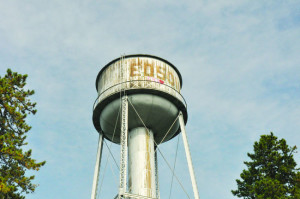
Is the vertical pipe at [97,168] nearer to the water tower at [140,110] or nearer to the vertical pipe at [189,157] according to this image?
the water tower at [140,110]

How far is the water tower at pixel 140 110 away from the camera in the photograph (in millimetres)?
21516

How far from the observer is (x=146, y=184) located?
824 inches

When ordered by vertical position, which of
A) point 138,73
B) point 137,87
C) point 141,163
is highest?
point 138,73

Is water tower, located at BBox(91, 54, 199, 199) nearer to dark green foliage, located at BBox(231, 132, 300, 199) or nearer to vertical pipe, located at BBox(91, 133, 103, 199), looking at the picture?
vertical pipe, located at BBox(91, 133, 103, 199)

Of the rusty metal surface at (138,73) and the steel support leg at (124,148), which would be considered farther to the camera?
the rusty metal surface at (138,73)

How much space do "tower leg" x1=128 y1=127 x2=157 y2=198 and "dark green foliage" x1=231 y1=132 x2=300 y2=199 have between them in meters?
6.27

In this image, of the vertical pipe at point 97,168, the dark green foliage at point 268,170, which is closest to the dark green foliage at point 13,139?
the vertical pipe at point 97,168

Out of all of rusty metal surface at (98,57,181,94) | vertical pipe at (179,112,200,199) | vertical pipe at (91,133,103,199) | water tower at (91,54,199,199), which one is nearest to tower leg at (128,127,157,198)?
water tower at (91,54,199,199)

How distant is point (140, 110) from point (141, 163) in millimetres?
3317

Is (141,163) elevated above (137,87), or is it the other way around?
(137,87)

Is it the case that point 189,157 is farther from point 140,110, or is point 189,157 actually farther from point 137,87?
point 137,87

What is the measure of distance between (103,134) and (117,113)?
108 inches

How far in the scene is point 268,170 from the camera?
2348 cm

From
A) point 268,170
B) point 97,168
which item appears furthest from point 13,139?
point 268,170
